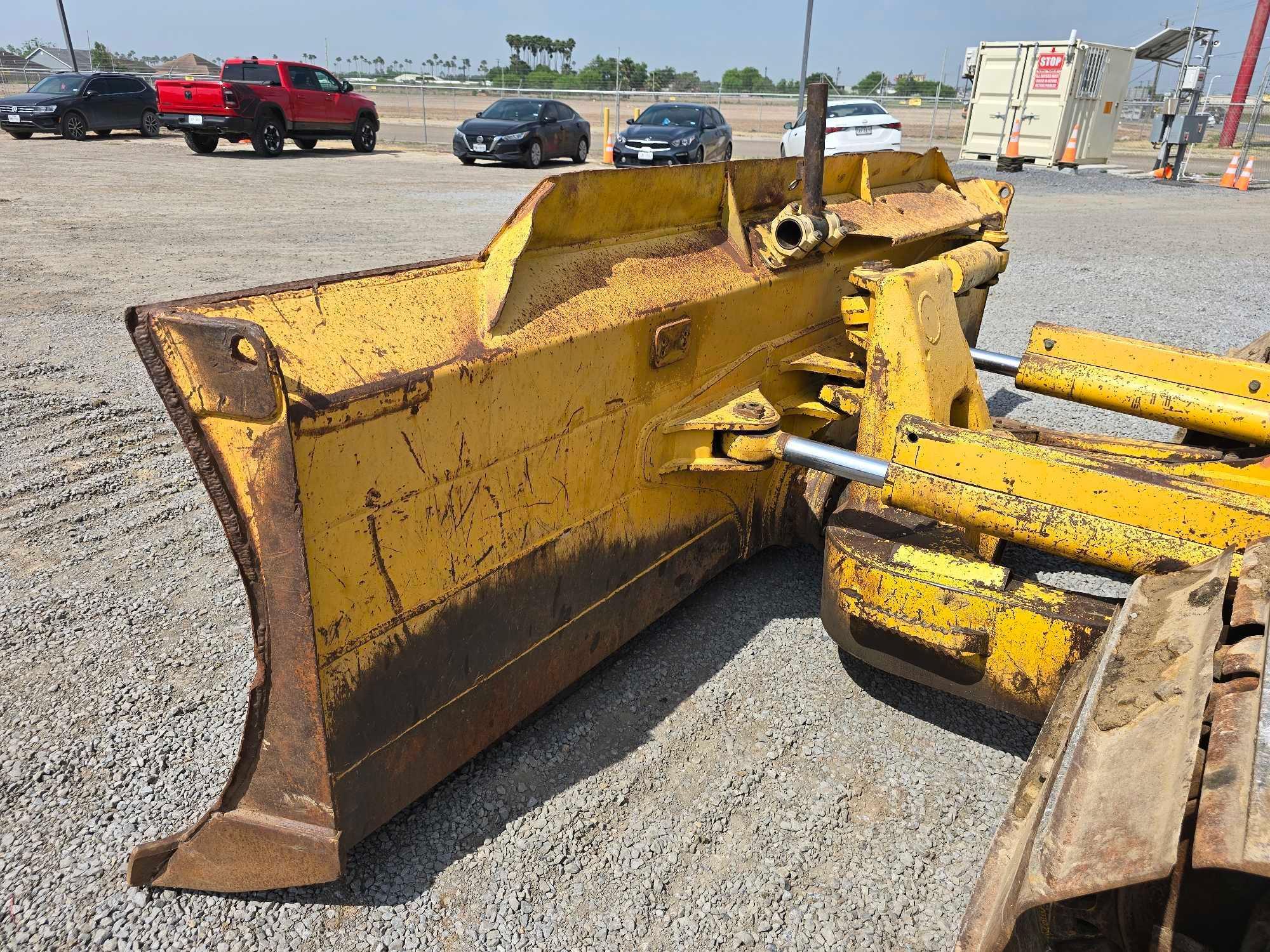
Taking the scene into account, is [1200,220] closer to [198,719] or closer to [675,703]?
[675,703]

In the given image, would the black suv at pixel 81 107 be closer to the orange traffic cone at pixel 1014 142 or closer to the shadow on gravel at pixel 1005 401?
A: the shadow on gravel at pixel 1005 401

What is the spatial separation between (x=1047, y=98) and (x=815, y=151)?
18.3 meters

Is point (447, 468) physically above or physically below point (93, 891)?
above

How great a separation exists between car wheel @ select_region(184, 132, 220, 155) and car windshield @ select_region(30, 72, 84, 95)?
3.20m

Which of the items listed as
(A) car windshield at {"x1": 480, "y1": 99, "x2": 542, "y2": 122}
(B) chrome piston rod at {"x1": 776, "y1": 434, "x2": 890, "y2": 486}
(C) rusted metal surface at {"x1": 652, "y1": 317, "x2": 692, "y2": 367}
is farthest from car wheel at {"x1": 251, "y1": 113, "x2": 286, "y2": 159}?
(B) chrome piston rod at {"x1": 776, "y1": 434, "x2": 890, "y2": 486}

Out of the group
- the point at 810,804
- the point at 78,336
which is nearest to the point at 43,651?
the point at 810,804

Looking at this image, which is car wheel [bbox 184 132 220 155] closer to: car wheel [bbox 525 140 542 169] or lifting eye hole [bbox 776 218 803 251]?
car wheel [bbox 525 140 542 169]

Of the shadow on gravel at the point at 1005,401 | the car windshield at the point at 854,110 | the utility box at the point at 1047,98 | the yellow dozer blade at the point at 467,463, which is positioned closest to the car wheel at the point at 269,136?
the car windshield at the point at 854,110

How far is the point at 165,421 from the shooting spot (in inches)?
163

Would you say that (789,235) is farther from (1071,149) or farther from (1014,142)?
(1071,149)

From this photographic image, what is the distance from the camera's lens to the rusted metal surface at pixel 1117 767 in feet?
Answer: 3.85

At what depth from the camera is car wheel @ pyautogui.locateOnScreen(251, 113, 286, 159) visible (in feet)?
51.5

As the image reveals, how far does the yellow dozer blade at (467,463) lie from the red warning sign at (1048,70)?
59.1 feet

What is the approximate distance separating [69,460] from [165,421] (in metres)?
0.53
